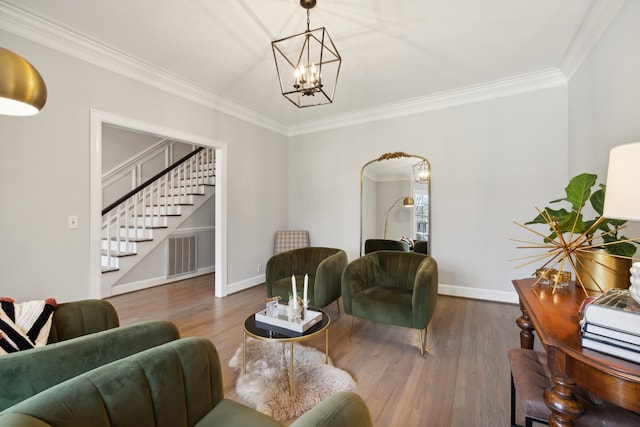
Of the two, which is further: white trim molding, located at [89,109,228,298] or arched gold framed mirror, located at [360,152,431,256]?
arched gold framed mirror, located at [360,152,431,256]

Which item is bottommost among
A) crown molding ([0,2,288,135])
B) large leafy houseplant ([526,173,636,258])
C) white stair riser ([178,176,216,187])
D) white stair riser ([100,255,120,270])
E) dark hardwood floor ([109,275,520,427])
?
dark hardwood floor ([109,275,520,427])

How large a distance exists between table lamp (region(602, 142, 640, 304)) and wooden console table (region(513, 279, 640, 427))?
286mm

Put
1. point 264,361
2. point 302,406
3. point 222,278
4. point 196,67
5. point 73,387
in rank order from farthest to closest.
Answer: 1. point 222,278
2. point 196,67
3. point 264,361
4. point 302,406
5. point 73,387

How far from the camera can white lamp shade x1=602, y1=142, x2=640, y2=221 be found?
3.53 feet

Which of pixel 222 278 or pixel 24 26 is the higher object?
pixel 24 26

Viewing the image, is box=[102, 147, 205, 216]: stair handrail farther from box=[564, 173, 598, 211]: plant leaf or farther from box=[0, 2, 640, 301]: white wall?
box=[564, 173, 598, 211]: plant leaf

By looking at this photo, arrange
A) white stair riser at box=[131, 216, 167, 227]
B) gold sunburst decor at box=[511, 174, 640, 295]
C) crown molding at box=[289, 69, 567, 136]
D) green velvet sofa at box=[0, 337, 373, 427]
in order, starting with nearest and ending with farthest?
1. green velvet sofa at box=[0, 337, 373, 427]
2. gold sunburst decor at box=[511, 174, 640, 295]
3. crown molding at box=[289, 69, 567, 136]
4. white stair riser at box=[131, 216, 167, 227]

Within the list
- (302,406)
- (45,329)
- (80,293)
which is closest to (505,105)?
(302,406)

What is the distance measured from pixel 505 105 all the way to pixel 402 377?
3.56m

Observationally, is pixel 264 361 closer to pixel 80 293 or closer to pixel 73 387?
pixel 73 387

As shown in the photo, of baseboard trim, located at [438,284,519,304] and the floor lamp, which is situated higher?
the floor lamp

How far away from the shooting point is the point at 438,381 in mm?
2154

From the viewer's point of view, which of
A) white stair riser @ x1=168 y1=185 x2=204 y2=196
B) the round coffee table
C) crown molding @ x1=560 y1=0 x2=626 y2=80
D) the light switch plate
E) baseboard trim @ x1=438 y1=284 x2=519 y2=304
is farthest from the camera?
white stair riser @ x1=168 y1=185 x2=204 y2=196

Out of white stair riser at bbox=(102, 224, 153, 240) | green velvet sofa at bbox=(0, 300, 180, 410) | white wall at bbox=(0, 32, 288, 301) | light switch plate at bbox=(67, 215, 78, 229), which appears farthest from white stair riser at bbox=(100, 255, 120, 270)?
green velvet sofa at bbox=(0, 300, 180, 410)
